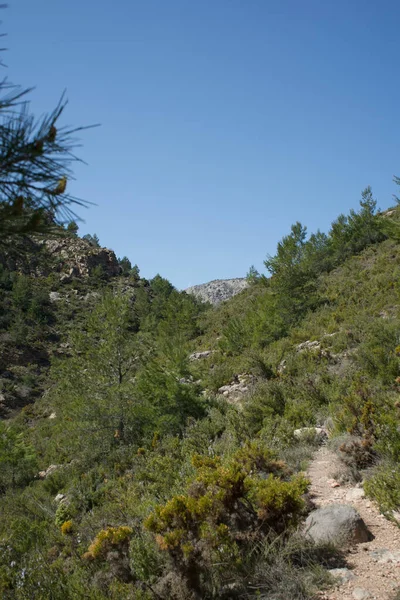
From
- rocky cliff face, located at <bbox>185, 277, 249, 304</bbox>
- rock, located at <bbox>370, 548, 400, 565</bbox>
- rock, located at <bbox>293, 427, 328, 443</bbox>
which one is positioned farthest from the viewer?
rocky cliff face, located at <bbox>185, 277, 249, 304</bbox>

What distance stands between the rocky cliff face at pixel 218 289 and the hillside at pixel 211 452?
9157 centimetres

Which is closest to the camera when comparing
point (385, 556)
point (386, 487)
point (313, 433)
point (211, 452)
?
point (385, 556)

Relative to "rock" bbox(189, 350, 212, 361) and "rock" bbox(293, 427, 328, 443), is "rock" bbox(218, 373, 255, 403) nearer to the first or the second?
"rock" bbox(293, 427, 328, 443)

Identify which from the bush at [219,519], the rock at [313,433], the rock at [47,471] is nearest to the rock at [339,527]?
the bush at [219,519]

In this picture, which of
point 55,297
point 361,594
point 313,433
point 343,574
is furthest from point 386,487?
point 55,297

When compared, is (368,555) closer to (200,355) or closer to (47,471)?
(47,471)

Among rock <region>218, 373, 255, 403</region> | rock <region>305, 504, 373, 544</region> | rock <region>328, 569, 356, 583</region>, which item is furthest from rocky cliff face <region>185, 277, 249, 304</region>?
rock <region>328, 569, 356, 583</region>

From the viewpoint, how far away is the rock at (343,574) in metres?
2.75

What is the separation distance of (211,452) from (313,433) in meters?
1.74

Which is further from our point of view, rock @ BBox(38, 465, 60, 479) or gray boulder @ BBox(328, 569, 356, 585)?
rock @ BBox(38, 465, 60, 479)

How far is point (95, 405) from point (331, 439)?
6893 millimetres

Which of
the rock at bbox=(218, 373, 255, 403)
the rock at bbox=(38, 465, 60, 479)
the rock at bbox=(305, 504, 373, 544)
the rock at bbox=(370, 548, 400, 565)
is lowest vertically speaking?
the rock at bbox=(38, 465, 60, 479)

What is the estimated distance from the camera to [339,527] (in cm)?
326

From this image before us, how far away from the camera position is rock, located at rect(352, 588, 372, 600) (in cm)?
253
